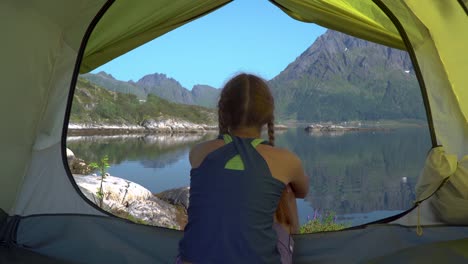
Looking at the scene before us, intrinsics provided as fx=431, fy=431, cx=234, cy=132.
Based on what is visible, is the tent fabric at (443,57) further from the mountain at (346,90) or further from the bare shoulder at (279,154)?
the mountain at (346,90)

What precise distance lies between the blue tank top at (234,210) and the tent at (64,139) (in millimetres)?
1295

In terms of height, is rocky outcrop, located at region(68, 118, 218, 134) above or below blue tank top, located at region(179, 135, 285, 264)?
above

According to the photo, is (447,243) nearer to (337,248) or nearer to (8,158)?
(337,248)

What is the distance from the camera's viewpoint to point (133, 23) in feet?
11.0

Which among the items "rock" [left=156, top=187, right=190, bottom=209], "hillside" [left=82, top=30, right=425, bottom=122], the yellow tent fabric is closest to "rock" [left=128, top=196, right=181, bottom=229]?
"rock" [left=156, top=187, right=190, bottom=209]

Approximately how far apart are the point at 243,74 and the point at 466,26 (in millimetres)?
1891

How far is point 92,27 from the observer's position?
3.17 metres

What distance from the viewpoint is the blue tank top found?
4.84 ft

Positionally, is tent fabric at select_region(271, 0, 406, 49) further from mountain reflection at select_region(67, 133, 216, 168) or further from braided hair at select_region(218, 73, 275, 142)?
mountain reflection at select_region(67, 133, 216, 168)

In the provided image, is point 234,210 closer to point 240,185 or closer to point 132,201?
point 240,185

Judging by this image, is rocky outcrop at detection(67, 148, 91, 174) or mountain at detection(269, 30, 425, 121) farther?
mountain at detection(269, 30, 425, 121)

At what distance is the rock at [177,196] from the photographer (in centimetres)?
937

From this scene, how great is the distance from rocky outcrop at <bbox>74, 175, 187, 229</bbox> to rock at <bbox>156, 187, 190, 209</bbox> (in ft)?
3.42

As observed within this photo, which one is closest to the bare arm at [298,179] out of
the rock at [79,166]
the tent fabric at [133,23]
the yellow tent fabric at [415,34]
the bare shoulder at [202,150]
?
the bare shoulder at [202,150]
